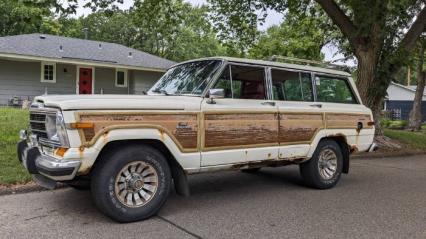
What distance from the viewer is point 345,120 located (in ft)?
26.2

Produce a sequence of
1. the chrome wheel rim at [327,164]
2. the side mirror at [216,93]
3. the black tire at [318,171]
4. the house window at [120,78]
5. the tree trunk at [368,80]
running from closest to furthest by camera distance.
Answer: the side mirror at [216,93], the black tire at [318,171], the chrome wheel rim at [327,164], the tree trunk at [368,80], the house window at [120,78]

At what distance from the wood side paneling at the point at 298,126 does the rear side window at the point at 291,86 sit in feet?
1.06

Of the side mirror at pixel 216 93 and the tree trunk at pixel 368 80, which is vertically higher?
the tree trunk at pixel 368 80

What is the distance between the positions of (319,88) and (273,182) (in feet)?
6.28

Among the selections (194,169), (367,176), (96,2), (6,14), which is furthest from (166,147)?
(6,14)

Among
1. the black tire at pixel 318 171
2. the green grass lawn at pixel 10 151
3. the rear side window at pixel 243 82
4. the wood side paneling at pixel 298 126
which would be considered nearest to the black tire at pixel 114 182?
the rear side window at pixel 243 82

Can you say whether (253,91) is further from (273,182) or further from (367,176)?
(367,176)

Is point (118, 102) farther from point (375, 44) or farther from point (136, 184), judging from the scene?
point (375, 44)

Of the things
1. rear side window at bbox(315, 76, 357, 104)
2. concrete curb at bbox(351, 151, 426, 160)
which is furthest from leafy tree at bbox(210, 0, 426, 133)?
rear side window at bbox(315, 76, 357, 104)

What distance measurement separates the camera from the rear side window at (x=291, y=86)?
713 centimetres

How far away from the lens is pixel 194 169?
233 inches

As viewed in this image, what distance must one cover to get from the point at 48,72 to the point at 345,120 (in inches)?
727

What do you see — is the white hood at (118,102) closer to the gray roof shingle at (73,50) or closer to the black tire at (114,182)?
the black tire at (114,182)

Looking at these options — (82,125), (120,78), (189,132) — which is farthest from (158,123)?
(120,78)
